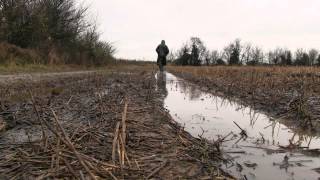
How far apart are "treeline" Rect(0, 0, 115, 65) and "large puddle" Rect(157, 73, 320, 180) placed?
1942 cm

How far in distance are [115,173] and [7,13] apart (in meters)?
27.9

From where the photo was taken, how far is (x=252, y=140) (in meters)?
6.38

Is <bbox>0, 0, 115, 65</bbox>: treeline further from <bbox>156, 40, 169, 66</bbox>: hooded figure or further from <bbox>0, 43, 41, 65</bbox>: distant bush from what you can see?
<bbox>156, 40, 169, 66</bbox>: hooded figure

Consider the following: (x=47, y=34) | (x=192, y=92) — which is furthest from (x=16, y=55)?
(x=192, y=92)

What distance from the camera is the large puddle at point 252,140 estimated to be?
15.6 ft

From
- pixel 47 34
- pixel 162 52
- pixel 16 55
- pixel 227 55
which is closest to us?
pixel 162 52

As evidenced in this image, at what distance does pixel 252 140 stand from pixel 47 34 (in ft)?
100

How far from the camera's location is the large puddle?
4758mm

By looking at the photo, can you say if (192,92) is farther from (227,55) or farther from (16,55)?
(227,55)

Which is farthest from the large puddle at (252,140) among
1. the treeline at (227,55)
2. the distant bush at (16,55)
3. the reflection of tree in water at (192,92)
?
the treeline at (227,55)

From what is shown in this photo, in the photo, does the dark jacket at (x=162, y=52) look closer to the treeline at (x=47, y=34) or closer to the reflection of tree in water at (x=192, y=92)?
the treeline at (x=47, y=34)

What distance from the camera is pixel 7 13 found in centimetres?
2958

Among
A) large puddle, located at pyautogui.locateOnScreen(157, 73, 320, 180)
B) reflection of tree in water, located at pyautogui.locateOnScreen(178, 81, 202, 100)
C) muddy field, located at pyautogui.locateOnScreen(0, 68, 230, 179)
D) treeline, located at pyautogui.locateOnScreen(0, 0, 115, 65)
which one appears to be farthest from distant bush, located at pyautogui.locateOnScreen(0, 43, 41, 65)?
muddy field, located at pyautogui.locateOnScreen(0, 68, 230, 179)

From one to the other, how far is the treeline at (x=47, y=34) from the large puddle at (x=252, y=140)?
19423 millimetres
